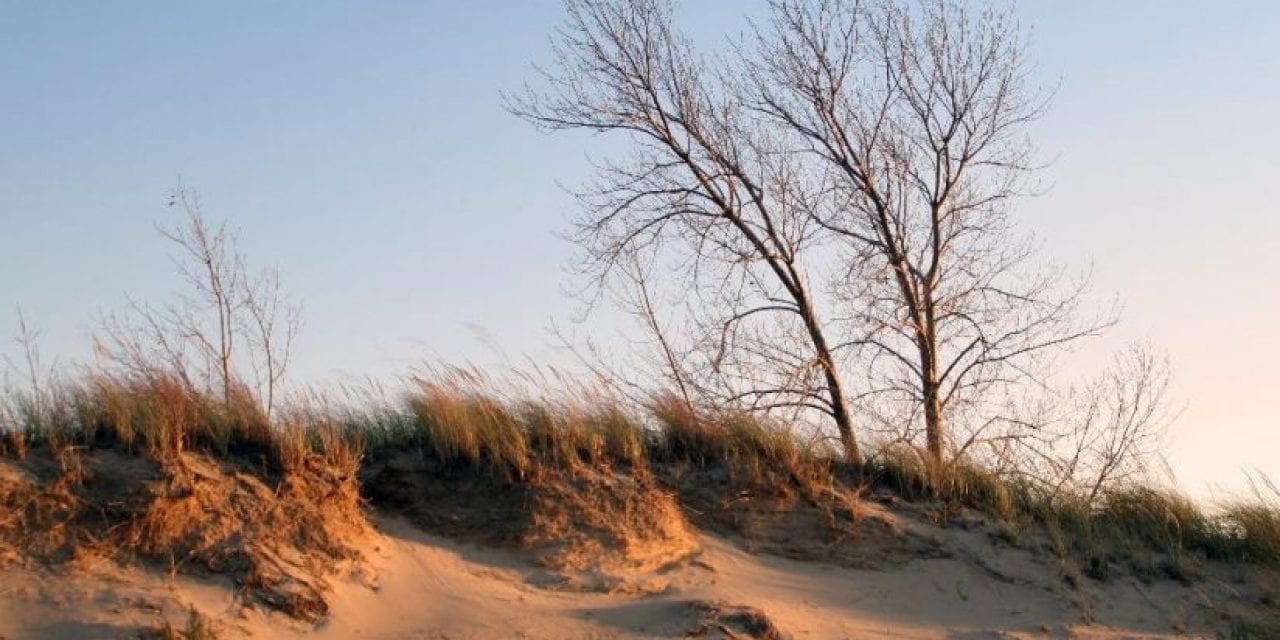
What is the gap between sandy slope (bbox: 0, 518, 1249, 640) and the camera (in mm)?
9414

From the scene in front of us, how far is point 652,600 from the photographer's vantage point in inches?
430

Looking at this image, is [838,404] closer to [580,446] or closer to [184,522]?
[580,446]

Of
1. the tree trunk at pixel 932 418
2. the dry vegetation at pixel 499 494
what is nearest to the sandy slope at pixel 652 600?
the dry vegetation at pixel 499 494

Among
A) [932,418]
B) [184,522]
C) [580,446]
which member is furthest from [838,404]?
[184,522]

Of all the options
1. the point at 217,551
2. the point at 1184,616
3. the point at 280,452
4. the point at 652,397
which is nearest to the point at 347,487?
the point at 280,452

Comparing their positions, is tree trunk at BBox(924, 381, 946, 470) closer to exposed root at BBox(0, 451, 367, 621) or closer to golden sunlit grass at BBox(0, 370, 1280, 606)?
golden sunlit grass at BBox(0, 370, 1280, 606)

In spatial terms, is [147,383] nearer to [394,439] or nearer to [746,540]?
[394,439]

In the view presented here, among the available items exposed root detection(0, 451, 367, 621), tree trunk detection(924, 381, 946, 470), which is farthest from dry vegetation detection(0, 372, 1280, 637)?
tree trunk detection(924, 381, 946, 470)

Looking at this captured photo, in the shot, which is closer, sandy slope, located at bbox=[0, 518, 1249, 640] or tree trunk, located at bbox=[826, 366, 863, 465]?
sandy slope, located at bbox=[0, 518, 1249, 640]

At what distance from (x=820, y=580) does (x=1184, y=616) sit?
10.5 feet

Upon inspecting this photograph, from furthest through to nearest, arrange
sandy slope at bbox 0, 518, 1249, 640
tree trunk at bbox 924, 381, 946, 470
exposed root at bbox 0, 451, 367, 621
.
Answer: tree trunk at bbox 924, 381, 946, 470, exposed root at bbox 0, 451, 367, 621, sandy slope at bbox 0, 518, 1249, 640

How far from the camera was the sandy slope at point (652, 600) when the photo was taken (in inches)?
371

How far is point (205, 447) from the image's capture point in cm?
1130

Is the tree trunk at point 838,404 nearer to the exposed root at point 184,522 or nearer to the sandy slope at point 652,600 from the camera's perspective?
the sandy slope at point 652,600
